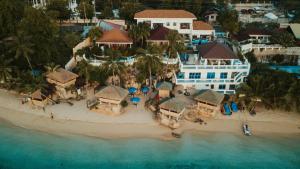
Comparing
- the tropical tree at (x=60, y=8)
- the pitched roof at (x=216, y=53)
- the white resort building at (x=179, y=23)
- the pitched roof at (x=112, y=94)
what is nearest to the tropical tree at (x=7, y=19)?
the tropical tree at (x=60, y=8)

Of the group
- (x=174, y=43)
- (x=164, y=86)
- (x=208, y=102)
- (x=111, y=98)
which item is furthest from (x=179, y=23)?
(x=111, y=98)

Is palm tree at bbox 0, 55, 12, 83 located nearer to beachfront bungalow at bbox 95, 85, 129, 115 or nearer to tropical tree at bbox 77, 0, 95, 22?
beachfront bungalow at bbox 95, 85, 129, 115

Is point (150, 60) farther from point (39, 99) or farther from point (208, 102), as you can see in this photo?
point (39, 99)

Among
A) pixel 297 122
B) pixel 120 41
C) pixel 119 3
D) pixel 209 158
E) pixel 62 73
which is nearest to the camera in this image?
pixel 209 158

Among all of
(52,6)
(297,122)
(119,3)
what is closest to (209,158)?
(297,122)

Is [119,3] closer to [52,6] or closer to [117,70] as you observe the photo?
[52,6]

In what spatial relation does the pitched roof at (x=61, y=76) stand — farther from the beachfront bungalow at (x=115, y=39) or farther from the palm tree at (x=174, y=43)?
the palm tree at (x=174, y=43)

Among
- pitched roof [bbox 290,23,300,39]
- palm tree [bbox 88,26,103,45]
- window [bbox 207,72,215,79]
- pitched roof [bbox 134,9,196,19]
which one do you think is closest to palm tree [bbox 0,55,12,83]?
palm tree [bbox 88,26,103,45]
